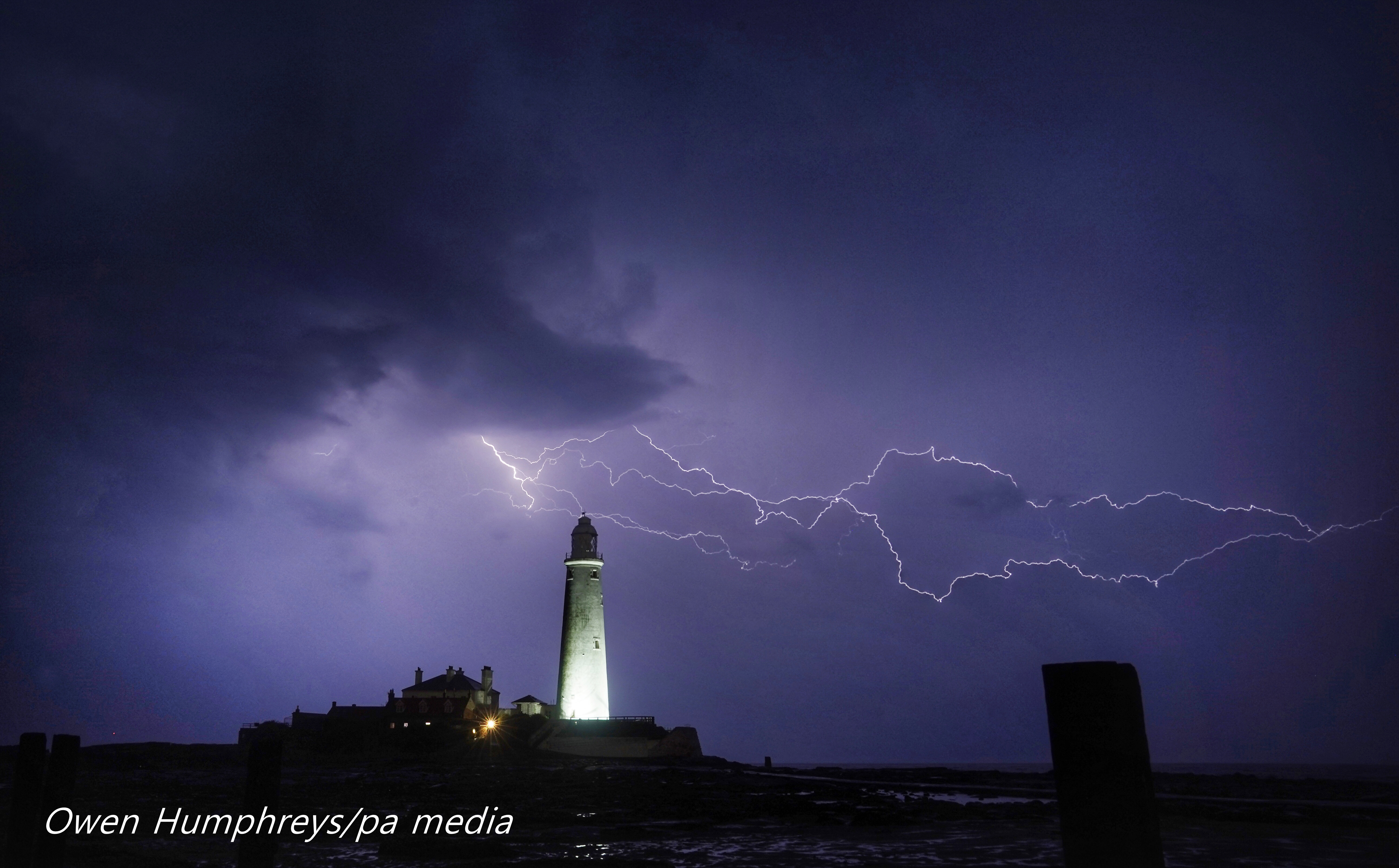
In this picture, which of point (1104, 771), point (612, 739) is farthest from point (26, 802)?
point (612, 739)

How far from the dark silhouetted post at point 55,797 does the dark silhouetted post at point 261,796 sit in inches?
134

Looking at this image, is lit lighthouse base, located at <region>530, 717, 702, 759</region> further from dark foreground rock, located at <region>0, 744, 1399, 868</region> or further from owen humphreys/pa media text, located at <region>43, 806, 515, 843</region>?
owen humphreys/pa media text, located at <region>43, 806, 515, 843</region>

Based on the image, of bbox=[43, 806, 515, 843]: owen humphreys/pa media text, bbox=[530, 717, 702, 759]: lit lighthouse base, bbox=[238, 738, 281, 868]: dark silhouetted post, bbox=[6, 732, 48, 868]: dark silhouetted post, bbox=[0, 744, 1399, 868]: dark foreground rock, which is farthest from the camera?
bbox=[530, 717, 702, 759]: lit lighthouse base

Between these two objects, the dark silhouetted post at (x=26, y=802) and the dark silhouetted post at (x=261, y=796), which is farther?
the dark silhouetted post at (x=26, y=802)

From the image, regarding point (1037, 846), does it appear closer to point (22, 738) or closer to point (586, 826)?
point (586, 826)

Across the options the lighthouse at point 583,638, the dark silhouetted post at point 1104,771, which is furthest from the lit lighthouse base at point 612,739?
the dark silhouetted post at point 1104,771

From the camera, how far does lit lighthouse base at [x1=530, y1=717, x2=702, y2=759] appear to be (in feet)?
162

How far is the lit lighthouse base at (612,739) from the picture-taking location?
49469 millimetres

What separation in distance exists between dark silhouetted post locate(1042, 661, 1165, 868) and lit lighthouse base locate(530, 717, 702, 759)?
164 ft

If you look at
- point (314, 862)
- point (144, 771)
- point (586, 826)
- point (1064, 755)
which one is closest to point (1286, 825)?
point (586, 826)

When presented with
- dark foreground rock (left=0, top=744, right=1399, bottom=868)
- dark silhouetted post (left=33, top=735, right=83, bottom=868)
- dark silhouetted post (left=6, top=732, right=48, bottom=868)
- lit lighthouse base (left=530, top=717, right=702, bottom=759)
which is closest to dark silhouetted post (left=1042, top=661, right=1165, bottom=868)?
dark foreground rock (left=0, top=744, right=1399, bottom=868)

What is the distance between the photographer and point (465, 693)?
60406 mm

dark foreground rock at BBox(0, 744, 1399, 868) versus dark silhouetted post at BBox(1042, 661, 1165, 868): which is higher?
dark silhouetted post at BBox(1042, 661, 1165, 868)

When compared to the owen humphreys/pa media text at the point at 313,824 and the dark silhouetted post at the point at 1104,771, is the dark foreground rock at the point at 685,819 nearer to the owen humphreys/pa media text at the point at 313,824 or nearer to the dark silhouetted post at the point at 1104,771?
the owen humphreys/pa media text at the point at 313,824
